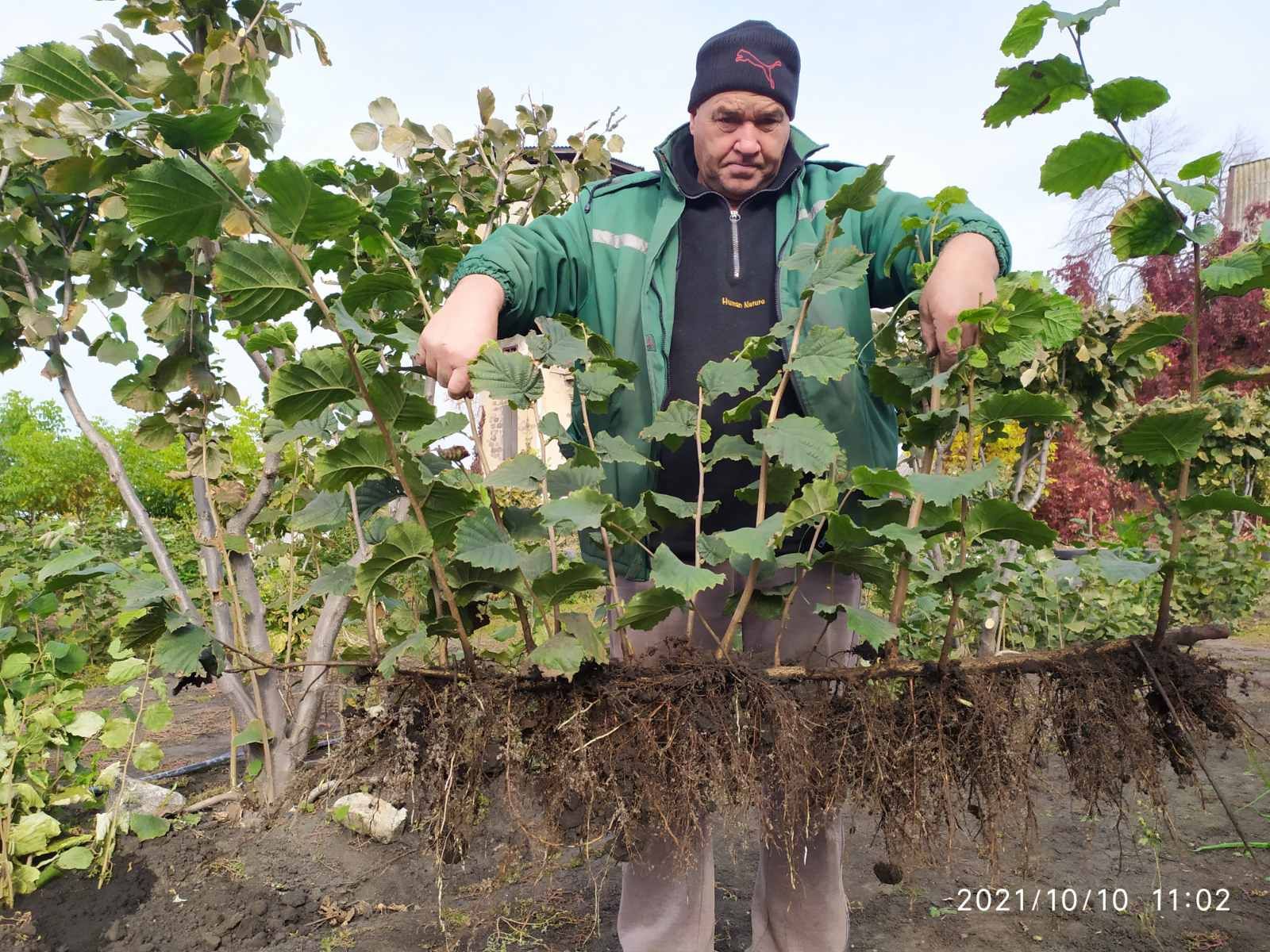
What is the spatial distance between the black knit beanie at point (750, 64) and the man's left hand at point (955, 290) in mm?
537

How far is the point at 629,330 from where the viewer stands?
1.72 metres

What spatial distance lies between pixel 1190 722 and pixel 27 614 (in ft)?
10.2

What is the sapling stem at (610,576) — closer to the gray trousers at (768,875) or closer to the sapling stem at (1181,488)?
the gray trousers at (768,875)

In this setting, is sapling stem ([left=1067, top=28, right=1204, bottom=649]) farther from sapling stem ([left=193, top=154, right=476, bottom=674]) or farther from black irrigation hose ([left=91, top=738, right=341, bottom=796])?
black irrigation hose ([left=91, top=738, right=341, bottom=796])

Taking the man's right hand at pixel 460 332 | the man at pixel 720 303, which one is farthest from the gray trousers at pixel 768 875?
the man's right hand at pixel 460 332

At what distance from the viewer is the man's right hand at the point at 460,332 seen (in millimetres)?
1312

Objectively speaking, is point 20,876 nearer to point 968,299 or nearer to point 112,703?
point 112,703

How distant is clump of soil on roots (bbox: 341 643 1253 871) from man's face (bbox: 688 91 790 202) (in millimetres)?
1015

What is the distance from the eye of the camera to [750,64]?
166 cm

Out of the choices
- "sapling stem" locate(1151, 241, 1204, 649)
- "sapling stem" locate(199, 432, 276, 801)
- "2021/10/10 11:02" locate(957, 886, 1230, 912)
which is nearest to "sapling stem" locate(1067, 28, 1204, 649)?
"sapling stem" locate(1151, 241, 1204, 649)

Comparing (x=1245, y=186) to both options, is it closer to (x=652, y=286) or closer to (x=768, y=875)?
(x=652, y=286)

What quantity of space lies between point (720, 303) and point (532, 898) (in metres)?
1.93

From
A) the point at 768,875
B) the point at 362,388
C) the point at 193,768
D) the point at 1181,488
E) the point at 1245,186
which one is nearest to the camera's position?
the point at 362,388

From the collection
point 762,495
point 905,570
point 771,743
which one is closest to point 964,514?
point 905,570
